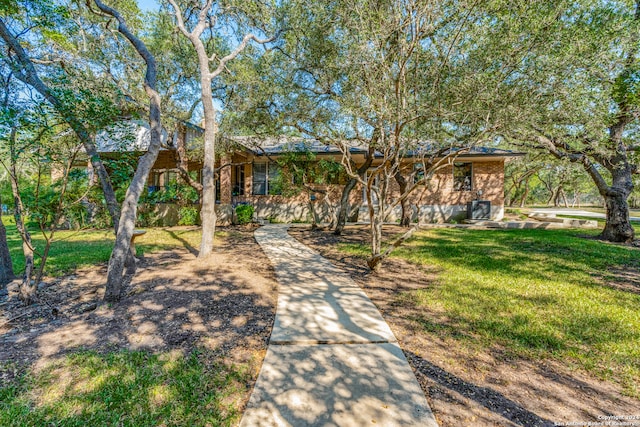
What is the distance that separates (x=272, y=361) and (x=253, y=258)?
4432mm

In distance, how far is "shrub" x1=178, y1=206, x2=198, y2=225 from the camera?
522 inches

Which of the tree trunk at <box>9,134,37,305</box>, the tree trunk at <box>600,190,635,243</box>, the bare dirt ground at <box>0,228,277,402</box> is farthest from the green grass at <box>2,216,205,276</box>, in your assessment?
the tree trunk at <box>600,190,635,243</box>

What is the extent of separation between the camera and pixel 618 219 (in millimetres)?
9000

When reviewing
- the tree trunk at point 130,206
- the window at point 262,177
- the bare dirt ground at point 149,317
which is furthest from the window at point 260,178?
the tree trunk at point 130,206

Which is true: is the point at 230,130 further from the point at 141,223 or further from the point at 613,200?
the point at 613,200

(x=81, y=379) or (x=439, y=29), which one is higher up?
(x=439, y=29)

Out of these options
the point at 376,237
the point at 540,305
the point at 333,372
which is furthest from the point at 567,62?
the point at 333,372

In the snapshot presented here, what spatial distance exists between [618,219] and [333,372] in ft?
37.1

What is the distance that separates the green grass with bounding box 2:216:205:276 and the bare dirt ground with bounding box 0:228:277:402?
100 cm

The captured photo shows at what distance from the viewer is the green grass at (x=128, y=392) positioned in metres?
2.09

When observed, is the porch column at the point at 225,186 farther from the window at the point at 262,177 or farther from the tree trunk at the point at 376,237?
the tree trunk at the point at 376,237

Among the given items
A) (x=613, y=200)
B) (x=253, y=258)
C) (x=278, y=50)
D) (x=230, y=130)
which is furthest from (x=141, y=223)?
(x=613, y=200)

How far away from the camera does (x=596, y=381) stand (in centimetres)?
262

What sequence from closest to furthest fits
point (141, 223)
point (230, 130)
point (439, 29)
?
point (439, 29) → point (230, 130) → point (141, 223)
